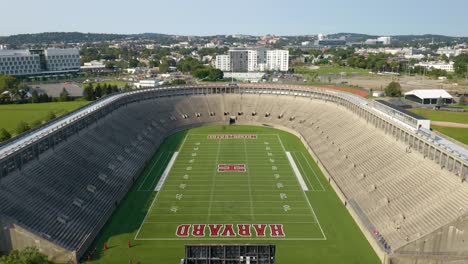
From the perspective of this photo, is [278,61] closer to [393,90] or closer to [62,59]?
[393,90]

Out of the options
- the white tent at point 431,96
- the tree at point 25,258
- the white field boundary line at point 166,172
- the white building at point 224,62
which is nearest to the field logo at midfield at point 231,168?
the white field boundary line at point 166,172

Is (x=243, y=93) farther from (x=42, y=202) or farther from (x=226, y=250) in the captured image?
(x=226, y=250)

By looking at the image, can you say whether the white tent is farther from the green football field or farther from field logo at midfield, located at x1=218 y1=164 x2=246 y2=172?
field logo at midfield, located at x1=218 y1=164 x2=246 y2=172

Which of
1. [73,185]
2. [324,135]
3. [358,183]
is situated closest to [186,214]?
[73,185]

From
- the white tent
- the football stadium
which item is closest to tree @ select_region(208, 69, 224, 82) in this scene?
the white tent

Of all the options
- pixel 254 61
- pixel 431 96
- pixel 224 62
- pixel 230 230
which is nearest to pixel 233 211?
pixel 230 230

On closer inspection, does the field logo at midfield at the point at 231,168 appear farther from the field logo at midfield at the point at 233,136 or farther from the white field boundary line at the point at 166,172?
the field logo at midfield at the point at 233,136

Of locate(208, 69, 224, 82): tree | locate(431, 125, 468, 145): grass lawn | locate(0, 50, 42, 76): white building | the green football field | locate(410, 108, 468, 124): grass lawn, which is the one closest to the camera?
the green football field

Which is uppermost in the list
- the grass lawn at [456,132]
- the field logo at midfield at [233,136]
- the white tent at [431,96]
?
the white tent at [431,96]
